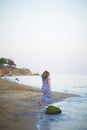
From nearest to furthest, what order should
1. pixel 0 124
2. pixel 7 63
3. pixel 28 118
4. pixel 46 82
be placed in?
pixel 0 124 → pixel 28 118 → pixel 46 82 → pixel 7 63

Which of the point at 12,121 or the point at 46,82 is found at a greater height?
the point at 46,82

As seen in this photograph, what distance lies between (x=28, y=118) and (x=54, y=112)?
170cm

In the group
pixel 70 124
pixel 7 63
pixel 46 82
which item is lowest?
pixel 70 124

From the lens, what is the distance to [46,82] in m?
11.0

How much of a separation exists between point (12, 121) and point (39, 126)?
1128mm

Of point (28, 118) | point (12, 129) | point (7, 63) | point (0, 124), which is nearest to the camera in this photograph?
point (12, 129)

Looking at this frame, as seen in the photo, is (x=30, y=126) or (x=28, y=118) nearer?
(x=30, y=126)

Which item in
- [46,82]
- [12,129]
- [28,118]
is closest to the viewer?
[12,129]

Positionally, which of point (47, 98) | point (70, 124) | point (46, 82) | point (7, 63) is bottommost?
point (70, 124)

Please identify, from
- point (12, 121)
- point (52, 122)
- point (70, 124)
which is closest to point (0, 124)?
point (12, 121)

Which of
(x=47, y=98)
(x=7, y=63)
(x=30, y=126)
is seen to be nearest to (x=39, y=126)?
(x=30, y=126)

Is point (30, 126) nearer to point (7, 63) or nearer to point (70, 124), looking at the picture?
point (70, 124)

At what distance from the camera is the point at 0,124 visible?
299 inches

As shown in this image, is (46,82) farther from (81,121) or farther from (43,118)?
(81,121)
